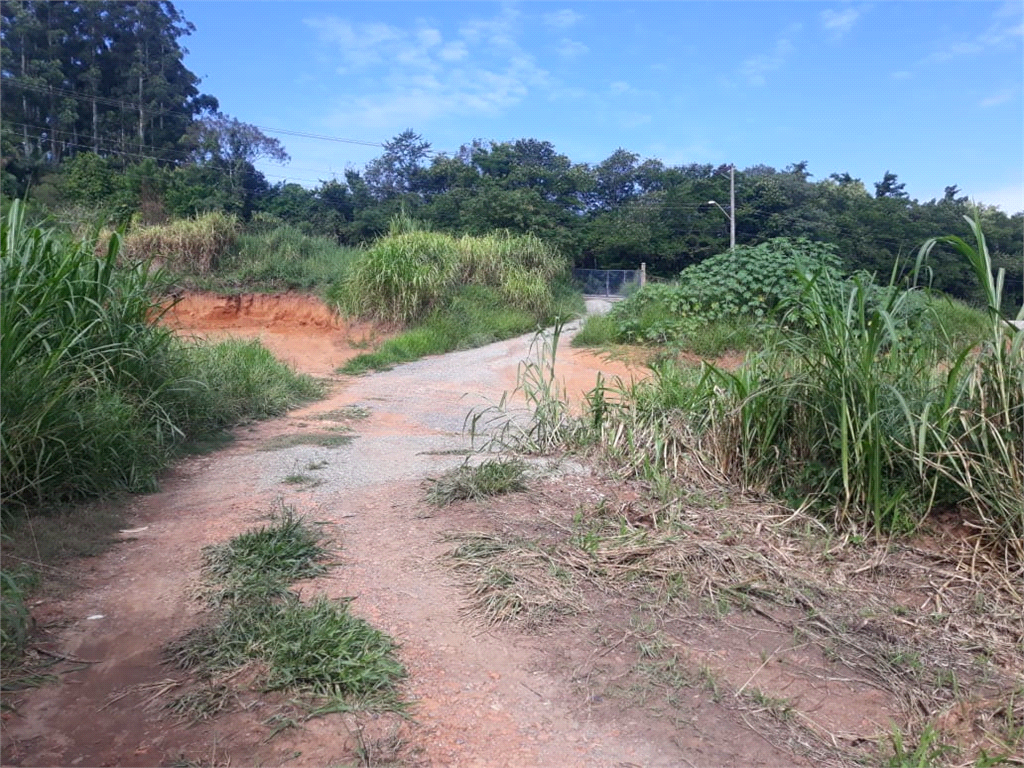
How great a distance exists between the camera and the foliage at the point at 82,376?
371 cm

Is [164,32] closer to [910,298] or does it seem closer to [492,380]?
[492,380]

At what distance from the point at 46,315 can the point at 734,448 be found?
12.8 feet

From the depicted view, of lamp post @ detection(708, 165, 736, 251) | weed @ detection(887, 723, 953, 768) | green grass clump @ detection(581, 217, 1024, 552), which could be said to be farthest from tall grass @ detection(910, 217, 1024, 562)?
lamp post @ detection(708, 165, 736, 251)

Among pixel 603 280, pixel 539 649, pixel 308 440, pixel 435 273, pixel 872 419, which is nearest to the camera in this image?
pixel 539 649

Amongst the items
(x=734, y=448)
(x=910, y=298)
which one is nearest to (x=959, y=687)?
(x=734, y=448)

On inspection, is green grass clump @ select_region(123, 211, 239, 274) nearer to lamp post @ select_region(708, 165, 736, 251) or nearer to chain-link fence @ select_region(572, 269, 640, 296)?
chain-link fence @ select_region(572, 269, 640, 296)

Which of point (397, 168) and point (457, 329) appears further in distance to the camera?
A: point (397, 168)

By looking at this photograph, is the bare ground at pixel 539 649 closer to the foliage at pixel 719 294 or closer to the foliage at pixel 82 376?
the foliage at pixel 82 376

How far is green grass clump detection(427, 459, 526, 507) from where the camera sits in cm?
416

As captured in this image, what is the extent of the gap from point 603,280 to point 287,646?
19803 millimetres

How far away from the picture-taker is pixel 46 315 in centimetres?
434

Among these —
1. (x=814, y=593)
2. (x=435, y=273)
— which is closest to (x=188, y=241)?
(x=435, y=273)

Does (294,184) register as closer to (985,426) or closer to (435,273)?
(435,273)

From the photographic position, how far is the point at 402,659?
255 cm
